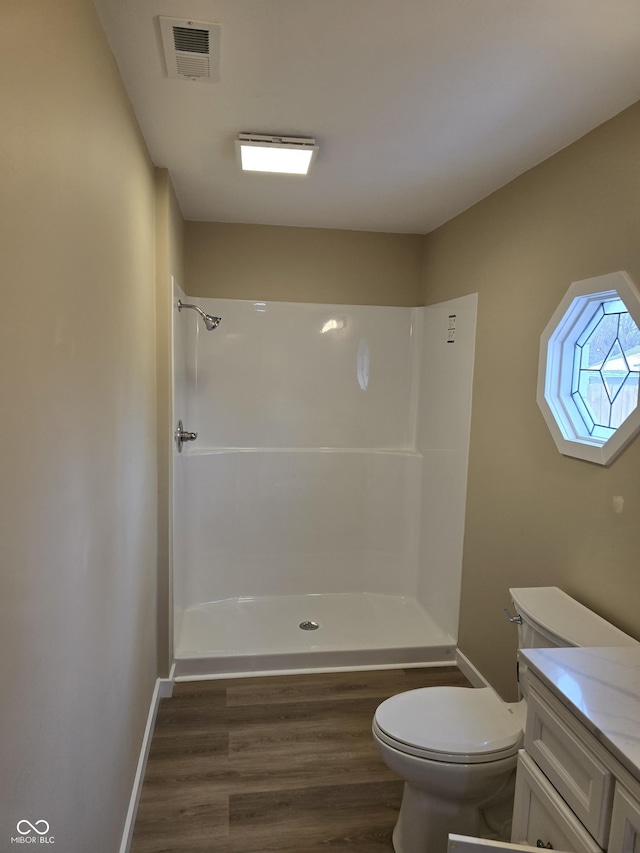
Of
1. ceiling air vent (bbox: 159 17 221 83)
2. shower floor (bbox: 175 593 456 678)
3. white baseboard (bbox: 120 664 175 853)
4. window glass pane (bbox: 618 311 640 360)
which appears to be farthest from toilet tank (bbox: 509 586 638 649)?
ceiling air vent (bbox: 159 17 221 83)

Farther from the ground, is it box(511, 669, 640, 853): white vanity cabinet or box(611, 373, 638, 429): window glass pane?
box(611, 373, 638, 429): window glass pane

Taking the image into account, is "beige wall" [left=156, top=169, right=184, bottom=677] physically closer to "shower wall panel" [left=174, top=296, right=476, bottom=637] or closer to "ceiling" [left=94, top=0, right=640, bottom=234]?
"ceiling" [left=94, top=0, right=640, bottom=234]

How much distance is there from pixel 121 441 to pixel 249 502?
1744 mm

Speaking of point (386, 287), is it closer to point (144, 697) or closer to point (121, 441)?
point (121, 441)

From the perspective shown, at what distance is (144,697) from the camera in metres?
2.10

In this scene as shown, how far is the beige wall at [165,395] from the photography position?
230 centimetres

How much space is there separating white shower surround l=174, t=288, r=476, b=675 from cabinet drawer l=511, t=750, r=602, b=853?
5.35 ft

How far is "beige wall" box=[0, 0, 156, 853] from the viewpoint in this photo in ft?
2.62

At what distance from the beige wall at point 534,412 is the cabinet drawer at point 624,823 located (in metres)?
0.68

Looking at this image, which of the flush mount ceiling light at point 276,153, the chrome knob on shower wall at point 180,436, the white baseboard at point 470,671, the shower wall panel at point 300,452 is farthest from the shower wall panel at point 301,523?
the flush mount ceiling light at point 276,153

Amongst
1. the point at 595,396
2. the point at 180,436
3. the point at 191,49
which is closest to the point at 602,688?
the point at 595,396

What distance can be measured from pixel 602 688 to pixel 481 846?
414 mm

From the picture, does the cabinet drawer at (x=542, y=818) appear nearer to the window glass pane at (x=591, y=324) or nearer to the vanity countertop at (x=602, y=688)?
the vanity countertop at (x=602, y=688)

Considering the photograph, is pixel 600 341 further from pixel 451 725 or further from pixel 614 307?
pixel 451 725
